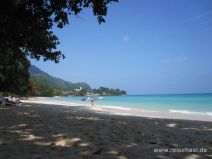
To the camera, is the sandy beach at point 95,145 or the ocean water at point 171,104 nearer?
the sandy beach at point 95,145

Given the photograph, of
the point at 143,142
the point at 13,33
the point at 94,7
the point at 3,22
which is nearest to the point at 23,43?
the point at 13,33

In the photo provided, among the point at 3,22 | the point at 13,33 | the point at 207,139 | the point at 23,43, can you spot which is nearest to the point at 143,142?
the point at 207,139

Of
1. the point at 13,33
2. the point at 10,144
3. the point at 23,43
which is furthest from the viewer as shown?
the point at 23,43

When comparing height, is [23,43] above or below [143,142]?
above

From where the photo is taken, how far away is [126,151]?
5152 mm

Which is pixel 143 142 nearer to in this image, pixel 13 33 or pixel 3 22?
pixel 3 22

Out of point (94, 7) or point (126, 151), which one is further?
point (94, 7)

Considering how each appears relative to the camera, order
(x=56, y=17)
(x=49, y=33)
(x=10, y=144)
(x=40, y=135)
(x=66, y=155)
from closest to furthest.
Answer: (x=66, y=155)
(x=10, y=144)
(x=40, y=135)
(x=56, y=17)
(x=49, y=33)

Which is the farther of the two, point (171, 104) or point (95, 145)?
point (171, 104)

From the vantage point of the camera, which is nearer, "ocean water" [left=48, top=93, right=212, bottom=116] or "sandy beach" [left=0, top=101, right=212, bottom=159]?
"sandy beach" [left=0, top=101, right=212, bottom=159]

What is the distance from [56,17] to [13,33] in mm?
2791

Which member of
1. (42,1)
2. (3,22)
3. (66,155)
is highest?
(42,1)

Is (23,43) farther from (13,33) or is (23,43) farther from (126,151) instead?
(126,151)

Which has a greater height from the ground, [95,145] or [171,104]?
[171,104]
